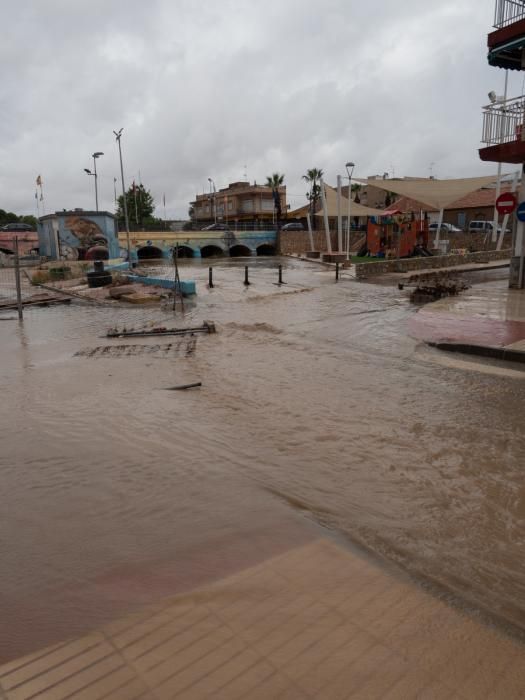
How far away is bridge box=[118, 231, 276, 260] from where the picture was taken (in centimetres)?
4931

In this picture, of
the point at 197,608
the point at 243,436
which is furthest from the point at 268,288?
the point at 197,608

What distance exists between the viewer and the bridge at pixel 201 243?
49312 mm

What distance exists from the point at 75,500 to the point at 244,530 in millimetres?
1455

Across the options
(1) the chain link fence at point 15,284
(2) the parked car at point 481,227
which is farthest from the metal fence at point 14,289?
(2) the parked car at point 481,227

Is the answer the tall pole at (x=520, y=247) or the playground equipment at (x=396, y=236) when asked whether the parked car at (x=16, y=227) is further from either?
the tall pole at (x=520, y=247)

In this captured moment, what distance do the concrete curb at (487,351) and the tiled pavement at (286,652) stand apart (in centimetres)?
654

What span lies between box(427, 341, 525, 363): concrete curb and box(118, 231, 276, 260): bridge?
41046mm

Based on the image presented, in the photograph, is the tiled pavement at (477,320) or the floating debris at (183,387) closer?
the floating debris at (183,387)

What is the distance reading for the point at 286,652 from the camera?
8.29 ft

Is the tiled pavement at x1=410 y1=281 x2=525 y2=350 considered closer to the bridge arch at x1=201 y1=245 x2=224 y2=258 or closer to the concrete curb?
the concrete curb

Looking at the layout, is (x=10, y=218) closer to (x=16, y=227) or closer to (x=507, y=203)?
(x=16, y=227)

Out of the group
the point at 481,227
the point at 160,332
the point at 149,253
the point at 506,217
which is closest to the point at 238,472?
the point at 160,332

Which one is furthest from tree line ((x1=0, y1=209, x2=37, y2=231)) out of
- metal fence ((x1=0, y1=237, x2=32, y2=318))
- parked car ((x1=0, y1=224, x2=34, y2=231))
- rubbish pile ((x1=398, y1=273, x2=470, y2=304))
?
rubbish pile ((x1=398, y1=273, x2=470, y2=304))

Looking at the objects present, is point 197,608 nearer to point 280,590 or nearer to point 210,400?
point 280,590
